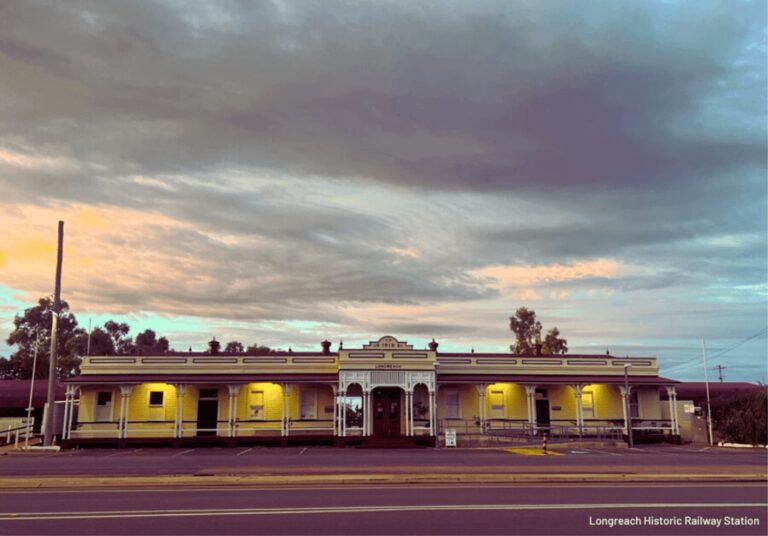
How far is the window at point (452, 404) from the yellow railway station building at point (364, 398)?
0.21 feet

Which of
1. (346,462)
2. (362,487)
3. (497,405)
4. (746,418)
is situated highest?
(497,405)

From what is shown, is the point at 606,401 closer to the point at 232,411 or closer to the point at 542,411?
the point at 542,411

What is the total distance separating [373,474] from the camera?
18.9 m

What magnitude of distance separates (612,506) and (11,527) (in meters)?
11.4

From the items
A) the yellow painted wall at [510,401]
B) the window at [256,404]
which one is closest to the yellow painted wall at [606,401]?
the yellow painted wall at [510,401]

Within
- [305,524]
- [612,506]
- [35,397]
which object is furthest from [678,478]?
[35,397]

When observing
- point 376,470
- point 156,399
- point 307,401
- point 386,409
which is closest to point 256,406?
point 307,401

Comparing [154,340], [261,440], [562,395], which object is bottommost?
[261,440]

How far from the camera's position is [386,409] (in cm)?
3816

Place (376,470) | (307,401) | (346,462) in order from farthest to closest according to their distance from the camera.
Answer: (307,401) < (346,462) < (376,470)

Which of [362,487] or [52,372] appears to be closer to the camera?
[362,487]

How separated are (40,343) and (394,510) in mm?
81538

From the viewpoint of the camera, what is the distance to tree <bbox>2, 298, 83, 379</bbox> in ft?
248

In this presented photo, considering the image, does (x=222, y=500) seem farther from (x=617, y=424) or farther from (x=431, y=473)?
(x=617, y=424)
